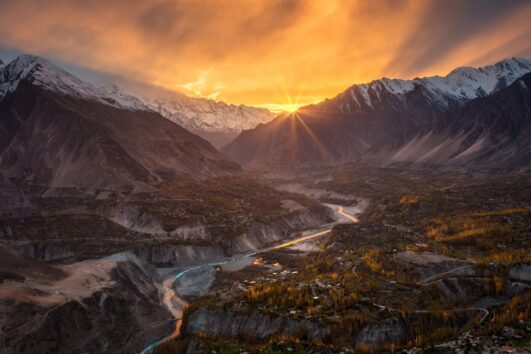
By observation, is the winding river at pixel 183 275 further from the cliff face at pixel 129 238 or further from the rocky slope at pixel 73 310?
the cliff face at pixel 129 238

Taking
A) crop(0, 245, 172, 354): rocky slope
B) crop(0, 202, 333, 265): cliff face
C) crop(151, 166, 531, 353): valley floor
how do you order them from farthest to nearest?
crop(0, 202, 333, 265): cliff face → crop(0, 245, 172, 354): rocky slope → crop(151, 166, 531, 353): valley floor

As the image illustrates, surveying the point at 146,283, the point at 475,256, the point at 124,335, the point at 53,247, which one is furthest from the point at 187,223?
the point at 475,256

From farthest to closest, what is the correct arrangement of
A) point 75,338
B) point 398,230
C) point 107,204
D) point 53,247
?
point 107,204, point 398,230, point 53,247, point 75,338

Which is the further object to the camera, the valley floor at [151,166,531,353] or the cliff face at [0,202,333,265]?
the cliff face at [0,202,333,265]

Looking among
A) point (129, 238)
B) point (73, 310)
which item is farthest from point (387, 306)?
point (129, 238)

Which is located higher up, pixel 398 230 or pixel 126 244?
pixel 126 244

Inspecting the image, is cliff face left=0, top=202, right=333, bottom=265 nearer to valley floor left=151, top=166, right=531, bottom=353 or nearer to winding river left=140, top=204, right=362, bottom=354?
winding river left=140, top=204, right=362, bottom=354

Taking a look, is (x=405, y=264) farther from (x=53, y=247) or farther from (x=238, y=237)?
(x=53, y=247)

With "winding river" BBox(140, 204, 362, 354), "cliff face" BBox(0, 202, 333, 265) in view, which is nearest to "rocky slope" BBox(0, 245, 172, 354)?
"winding river" BBox(140, 204, 362, 354)

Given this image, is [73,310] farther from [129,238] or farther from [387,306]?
[129,238]
